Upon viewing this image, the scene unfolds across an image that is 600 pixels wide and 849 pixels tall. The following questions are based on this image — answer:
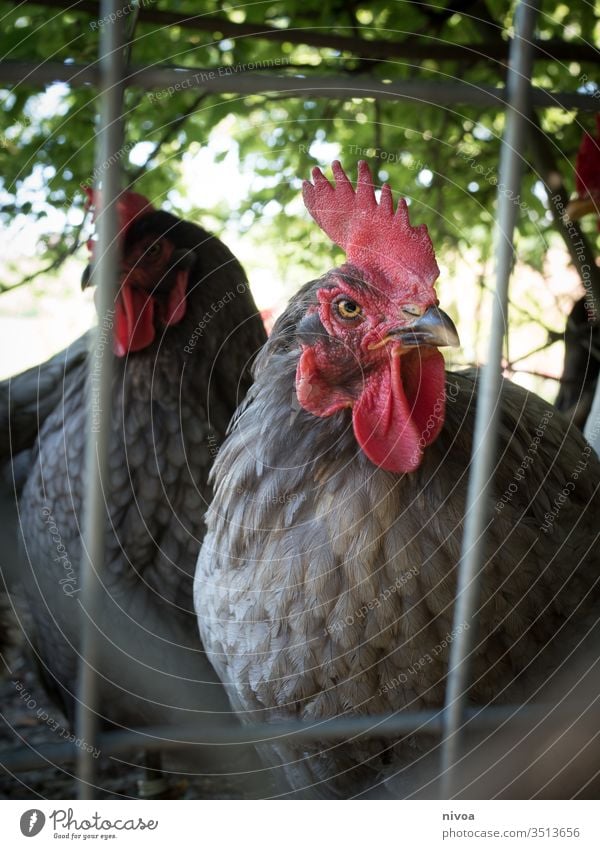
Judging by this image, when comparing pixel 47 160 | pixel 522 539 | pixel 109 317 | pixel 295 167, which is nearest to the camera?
pixel 109 317

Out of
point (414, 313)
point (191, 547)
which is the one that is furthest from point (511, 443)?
point (191, 547)

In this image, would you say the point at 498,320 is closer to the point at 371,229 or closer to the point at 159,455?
the point at 371,229

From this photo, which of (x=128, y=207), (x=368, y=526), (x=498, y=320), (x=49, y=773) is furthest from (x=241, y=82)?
(x=49, y=773)

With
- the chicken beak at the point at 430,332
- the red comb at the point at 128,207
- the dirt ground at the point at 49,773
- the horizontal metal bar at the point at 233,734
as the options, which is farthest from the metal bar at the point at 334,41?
the dirt ground at the point at 49,773

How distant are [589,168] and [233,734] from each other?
2.13 metres

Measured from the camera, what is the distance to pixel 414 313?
1.28m

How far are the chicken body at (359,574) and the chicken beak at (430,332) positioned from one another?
17 centimetres

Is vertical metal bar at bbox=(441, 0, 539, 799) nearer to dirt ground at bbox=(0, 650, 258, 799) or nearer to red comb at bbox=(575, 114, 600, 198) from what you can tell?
dirt ground at bbox=(0, 650, 258, 799)

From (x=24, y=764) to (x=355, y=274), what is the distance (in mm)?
866

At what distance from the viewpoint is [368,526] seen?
1.35 meters

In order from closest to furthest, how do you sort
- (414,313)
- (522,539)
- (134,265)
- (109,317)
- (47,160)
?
(109,317), (414,313), (522,539), (134,265), (47,160)

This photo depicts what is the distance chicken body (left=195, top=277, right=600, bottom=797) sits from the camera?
136 cm

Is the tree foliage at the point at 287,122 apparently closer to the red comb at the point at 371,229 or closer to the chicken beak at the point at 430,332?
the red comb at the point at 371,229
